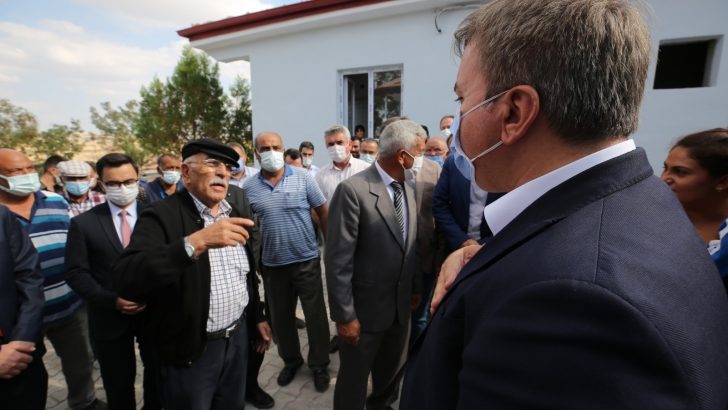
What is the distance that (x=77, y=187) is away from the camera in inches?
131

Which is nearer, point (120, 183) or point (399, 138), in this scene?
point (399, 138)

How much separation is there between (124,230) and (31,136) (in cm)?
1014

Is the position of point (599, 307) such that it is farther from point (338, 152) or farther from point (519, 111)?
point (338, 152)

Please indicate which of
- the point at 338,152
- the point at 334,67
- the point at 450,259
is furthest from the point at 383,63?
the point at 450,259

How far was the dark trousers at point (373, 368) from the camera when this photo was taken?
2332mm

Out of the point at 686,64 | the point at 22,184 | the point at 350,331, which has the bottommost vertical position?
the point at 350,331

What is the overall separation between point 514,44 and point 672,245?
1.64 feet

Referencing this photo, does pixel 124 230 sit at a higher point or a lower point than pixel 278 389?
higher

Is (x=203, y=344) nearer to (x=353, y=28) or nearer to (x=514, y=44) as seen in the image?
(x=514, y=44)

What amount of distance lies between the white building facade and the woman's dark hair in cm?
336

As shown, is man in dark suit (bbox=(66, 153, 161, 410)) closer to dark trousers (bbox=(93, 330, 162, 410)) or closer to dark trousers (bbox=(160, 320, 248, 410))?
dark trousers (bbox=(93, 330, 162, 410))

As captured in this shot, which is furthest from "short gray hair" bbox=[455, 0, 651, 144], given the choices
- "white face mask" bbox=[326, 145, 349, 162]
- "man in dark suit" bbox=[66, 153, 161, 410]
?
"white face mask" bbox=[326, 145, 349, 162]

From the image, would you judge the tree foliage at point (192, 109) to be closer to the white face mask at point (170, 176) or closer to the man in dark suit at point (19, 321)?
the white face mask at point (170, 176)

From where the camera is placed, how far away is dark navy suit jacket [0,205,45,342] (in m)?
1.94
